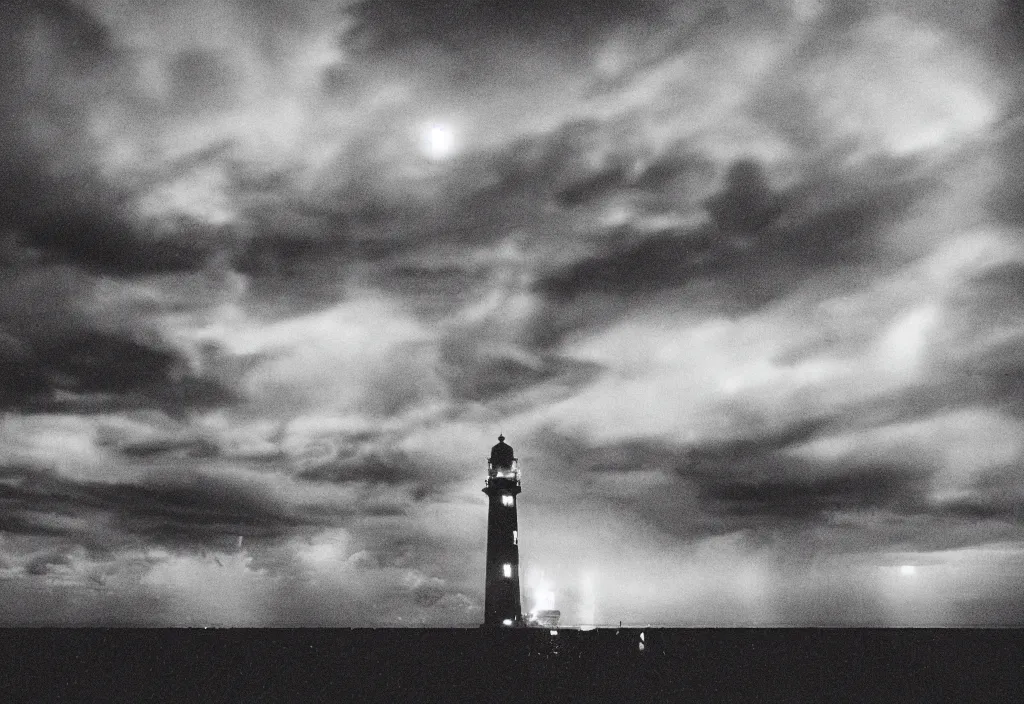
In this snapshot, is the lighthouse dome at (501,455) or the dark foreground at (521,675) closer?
the dark foreground at (521,675)

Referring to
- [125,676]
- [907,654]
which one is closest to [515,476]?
[125,676]

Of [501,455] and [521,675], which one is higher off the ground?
[501,455]

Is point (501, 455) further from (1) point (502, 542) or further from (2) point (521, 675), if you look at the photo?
(2) point (521, 675)

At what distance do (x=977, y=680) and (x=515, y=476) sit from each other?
145ft

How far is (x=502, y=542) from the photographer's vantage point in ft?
255

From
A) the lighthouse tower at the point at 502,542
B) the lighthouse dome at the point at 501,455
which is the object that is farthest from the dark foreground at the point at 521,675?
the lighthouse dome at the point at 501,455

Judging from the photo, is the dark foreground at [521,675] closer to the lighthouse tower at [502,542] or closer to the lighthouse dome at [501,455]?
the lighthouse tower at [502,542]

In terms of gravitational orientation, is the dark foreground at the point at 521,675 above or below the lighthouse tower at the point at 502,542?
below

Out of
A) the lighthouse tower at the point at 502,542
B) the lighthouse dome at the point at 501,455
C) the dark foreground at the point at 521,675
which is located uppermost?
the lighthouse dome at the point at 501,455

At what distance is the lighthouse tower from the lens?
7630 centimetres

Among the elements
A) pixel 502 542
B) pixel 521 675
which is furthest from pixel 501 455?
pixel 521 675

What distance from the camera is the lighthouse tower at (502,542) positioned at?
7630cm

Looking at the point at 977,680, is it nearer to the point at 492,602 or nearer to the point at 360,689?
the point at 492,602

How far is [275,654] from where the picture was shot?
340ft
